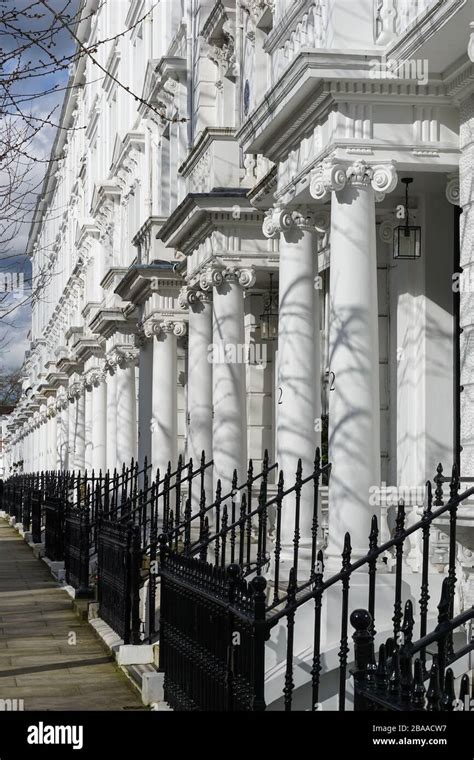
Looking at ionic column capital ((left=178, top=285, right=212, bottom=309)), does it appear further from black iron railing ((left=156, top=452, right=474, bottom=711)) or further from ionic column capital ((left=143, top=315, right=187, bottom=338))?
black iron railing ((left=156, top=452, right=474, bottom=711))

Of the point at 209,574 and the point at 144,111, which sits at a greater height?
the point at 144,111

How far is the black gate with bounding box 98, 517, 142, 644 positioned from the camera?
459 inches

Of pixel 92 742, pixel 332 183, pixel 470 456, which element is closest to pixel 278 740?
pixel 92 742

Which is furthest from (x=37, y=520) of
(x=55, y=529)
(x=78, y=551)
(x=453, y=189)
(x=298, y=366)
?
(x=453, y=189)

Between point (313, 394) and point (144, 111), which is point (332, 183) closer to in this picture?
point (313, 394)

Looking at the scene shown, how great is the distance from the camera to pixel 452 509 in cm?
792

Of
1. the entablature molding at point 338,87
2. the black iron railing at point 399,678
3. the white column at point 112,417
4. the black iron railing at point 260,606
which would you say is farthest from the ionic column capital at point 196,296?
the black iron railing at point 399,678

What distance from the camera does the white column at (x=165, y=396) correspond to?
2166cm

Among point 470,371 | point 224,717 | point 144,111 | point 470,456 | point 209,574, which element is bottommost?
point 224,717

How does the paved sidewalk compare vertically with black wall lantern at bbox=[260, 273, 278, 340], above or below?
below

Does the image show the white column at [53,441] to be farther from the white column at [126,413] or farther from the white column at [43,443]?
the white column at [126,413]

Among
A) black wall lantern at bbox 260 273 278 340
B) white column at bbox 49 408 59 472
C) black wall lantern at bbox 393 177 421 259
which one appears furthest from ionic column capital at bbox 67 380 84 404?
black wall lantern at bbox 393 177 421 259

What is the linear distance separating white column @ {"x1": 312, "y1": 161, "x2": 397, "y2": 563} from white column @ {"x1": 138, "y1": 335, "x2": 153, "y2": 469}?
14006 millimetres

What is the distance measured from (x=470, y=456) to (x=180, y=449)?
1462cm
